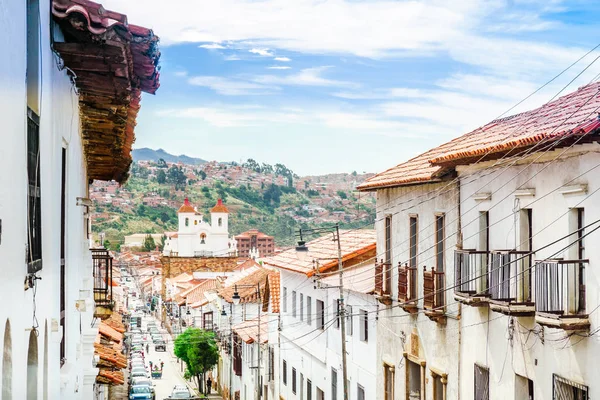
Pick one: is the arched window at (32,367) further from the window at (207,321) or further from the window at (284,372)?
the window at (207,321)

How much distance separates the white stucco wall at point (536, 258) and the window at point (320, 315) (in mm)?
11034

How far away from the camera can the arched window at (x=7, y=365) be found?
4.99 metres

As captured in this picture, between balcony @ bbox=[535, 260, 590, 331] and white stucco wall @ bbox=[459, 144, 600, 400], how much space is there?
0.55 ft

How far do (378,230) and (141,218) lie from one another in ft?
384

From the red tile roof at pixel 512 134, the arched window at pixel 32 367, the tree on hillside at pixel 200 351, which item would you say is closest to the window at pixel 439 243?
the red tile roof at pixel 512 134

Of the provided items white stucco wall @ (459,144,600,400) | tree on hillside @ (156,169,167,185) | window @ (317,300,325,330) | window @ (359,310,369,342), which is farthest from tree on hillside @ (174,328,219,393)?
tree on hillside @ (156,169,167,185)

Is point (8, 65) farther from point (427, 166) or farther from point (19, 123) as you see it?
point (427, 166)

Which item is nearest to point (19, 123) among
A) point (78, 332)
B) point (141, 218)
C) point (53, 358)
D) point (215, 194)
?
point (53, 358)

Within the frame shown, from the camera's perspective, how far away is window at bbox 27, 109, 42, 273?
5844 millimetres

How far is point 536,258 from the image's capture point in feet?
45.5

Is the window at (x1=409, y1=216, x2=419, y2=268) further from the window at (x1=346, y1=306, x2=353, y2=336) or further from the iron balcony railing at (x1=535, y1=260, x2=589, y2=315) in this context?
the iron balcony railing at (x1=535, y1=260, x2=589, y2=315)

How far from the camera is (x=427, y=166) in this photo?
19.5 m

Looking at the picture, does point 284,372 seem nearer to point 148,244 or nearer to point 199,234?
point 199,234

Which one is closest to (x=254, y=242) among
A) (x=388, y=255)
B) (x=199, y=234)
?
(x=199, y=234)
